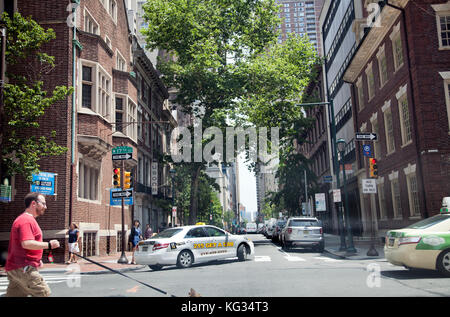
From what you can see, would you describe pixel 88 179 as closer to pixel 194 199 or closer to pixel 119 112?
pixel 119 112

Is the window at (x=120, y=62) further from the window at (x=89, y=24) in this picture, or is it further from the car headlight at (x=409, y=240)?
the car headlight at (x=409, y=240)

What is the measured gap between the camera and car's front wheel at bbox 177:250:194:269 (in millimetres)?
15625

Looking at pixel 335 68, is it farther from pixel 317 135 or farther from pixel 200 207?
pixel 200 207

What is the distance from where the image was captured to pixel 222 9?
35.2 meters

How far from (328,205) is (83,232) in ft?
104

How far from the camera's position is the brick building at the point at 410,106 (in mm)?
19906

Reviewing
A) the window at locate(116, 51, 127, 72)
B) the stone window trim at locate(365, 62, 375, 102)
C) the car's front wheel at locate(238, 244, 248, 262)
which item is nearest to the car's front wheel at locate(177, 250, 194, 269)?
the car's front wheel at locate(238, 244, 248, 262)

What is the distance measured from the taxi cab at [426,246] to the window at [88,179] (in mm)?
15783

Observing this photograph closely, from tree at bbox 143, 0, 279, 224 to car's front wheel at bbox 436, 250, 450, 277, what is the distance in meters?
23.1

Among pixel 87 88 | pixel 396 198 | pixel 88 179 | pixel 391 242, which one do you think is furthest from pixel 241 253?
pixel 87 88

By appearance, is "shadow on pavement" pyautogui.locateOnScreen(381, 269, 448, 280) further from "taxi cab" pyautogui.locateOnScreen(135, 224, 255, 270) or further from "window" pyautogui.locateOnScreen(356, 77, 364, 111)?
"window" pyautogui.locateOnScreen(356, 77, 364, 111)

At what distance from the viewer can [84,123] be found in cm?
2228

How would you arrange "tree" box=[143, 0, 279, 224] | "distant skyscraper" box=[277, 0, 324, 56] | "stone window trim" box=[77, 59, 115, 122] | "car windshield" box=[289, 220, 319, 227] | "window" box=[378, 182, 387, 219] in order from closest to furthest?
"stone window trim" box=[77, 59, 115, 122] → "car windshield" box=[289, 220, 319, 227] → "window" box=[378, 182, 387, 219] → "tree" box=[143, 0, 279, 224] → "distant skyscraper" box=[277, 0, 324, 56]

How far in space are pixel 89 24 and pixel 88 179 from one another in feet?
27.9
